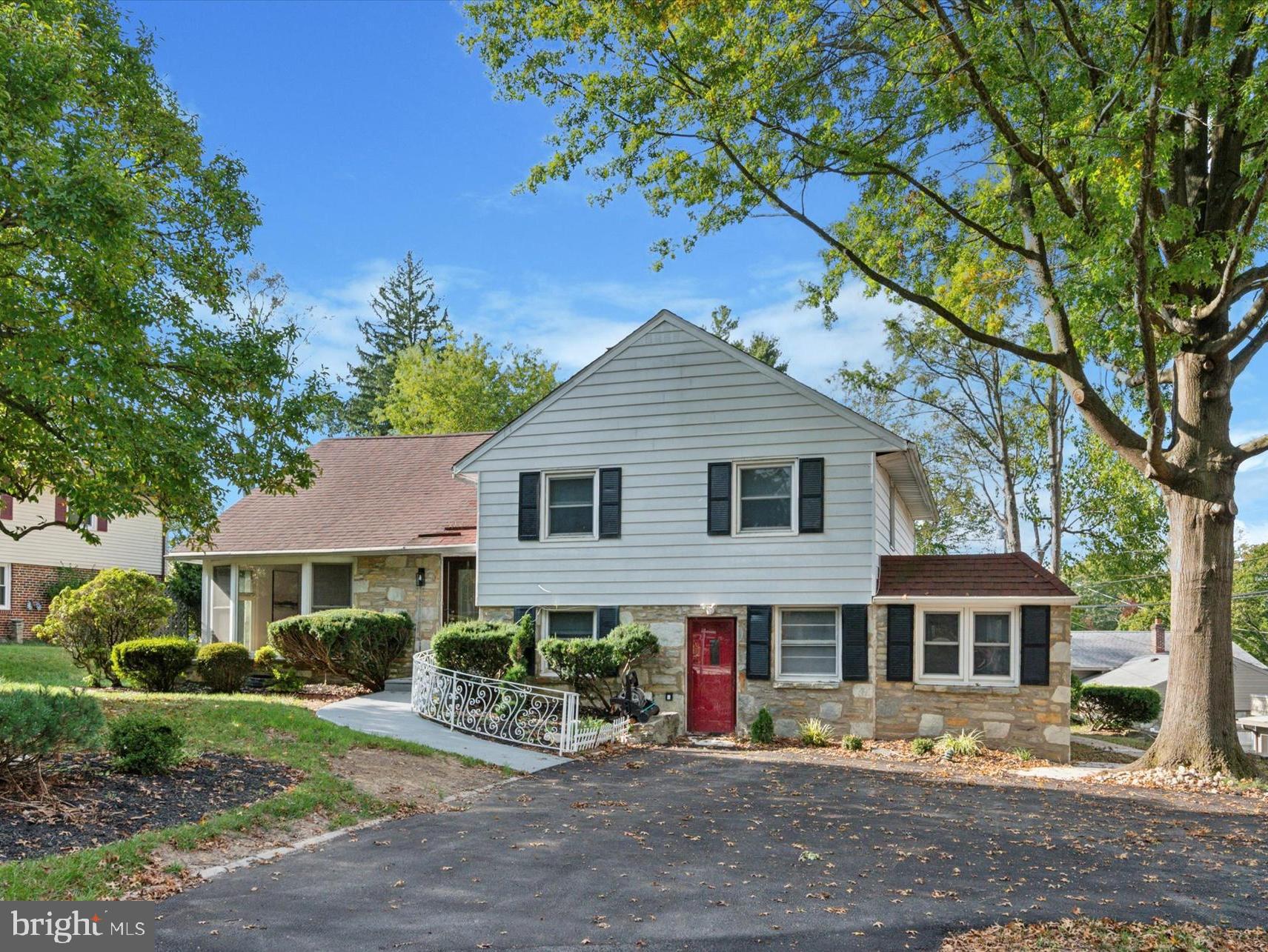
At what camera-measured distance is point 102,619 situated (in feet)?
55.6

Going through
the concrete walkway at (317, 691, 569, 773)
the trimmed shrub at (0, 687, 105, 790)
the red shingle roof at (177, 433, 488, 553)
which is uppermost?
the red shingle roof at (177, 433, 488, 553)

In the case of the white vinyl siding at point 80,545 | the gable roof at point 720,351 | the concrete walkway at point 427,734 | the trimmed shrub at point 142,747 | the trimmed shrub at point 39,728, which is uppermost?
the gable roof at point 720,351

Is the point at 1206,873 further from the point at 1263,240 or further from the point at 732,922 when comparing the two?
the point at 1263,240

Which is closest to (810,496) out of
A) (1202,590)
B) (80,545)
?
(1202,590)

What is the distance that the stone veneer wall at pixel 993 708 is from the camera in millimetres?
14633

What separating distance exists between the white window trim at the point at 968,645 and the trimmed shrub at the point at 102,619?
13525mm

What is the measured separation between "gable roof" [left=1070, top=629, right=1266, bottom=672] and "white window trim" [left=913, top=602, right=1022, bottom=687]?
19046mm

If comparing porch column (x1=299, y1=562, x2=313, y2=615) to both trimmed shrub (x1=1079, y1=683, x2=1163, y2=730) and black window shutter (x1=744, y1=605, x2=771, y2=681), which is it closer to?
black window shutter (x1=744, y1=605, x2=771, y2=681)

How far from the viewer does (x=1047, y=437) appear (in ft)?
95.9

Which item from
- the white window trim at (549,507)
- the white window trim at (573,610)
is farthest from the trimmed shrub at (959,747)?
the white window trim at (549,507)

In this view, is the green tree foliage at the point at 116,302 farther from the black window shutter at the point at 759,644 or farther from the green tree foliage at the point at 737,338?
the green tree foliage at the point at 737,338

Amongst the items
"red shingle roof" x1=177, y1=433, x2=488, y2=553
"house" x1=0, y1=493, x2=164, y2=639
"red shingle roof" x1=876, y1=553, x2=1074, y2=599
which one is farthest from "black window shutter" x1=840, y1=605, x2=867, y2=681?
"house" x1=0, y1=493, x2=164, y2=639

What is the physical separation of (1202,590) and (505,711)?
10184 mm

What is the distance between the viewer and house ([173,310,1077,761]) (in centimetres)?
1521
